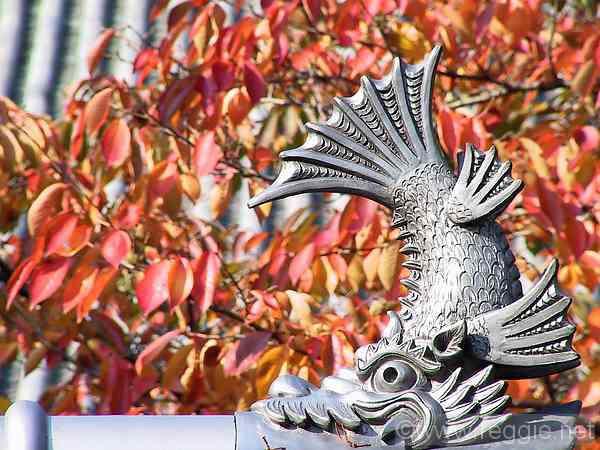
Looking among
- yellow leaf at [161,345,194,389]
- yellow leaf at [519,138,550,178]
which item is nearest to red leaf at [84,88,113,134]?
yellow leaf at [161,345,194,389]

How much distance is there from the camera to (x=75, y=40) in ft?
14.6

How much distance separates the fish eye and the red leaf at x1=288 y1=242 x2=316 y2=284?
3.62 ft

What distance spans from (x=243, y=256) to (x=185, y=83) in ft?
2.40

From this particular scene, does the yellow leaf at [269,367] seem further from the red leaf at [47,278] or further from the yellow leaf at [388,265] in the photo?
the red leaf at [47,278]

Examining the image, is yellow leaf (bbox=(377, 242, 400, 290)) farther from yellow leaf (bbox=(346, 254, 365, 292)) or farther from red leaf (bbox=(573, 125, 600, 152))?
red leaf (bbox=(573, 125, 600, 152))

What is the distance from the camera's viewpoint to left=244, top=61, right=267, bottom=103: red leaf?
2.37 m

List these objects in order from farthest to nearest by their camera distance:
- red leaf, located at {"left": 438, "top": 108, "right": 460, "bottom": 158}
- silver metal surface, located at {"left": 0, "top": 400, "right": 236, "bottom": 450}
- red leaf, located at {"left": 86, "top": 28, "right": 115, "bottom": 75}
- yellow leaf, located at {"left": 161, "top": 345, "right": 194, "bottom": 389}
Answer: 1. red leaf, located at {"left": 86, "top": 28, "right": 115, "bottom": 75}
2. red leaf, located at {"left": 438, "top": 108, "right": 460, "bottom": 158}
3. yellow leaf, located at {"left": 161, "top": 345, "right": 194, "bottom": 389}
4. silver metal surface, located at {"left": 0, "top": 400, "right": 236, "bottom": 450}

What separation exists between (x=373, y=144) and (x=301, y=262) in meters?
1.04

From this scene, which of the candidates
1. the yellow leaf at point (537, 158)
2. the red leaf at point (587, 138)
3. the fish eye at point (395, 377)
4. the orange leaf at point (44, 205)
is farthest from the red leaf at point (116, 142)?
the fish eye at point (395, 377)

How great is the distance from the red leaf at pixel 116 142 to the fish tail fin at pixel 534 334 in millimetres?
1360

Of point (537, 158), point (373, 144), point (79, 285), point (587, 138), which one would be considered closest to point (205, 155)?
point (79, 285)

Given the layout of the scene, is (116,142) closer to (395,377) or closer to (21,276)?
(21,276)

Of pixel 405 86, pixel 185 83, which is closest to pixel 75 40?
pixel 185 83

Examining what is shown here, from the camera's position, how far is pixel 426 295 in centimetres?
119
